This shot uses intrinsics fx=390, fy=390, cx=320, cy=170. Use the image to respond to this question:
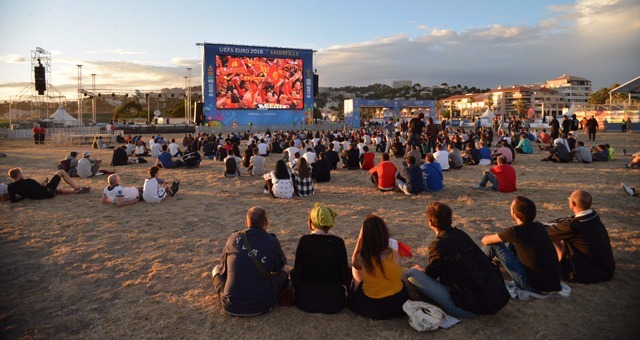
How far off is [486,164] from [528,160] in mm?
2214

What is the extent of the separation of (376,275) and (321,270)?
48cm

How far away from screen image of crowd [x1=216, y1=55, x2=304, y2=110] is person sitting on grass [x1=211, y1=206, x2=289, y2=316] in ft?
115

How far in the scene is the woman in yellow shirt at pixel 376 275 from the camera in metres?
3.22

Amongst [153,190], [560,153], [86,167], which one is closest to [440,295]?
[153,190]

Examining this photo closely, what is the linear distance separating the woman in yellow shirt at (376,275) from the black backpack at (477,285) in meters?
0.48

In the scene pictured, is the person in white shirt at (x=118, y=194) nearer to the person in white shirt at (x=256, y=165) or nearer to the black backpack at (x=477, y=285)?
the person in white shirt at (x=256, y=165)

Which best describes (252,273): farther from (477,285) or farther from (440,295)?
(477,285)

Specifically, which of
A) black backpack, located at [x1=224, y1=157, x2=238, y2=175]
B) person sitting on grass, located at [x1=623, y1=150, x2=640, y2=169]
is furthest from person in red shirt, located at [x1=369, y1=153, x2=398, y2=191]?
person sitting on grass, located at [x1=623, y1=150, x2=640, y2=169]

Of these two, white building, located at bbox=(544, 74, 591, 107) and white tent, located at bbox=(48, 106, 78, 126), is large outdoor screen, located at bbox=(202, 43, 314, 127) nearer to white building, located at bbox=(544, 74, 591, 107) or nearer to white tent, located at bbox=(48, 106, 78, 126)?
white tent, located at bbox=(48, 106, 78, 126)

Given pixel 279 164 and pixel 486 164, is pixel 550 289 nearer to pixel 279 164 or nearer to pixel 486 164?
pixel 279 164

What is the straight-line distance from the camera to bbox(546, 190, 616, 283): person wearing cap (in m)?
3.77

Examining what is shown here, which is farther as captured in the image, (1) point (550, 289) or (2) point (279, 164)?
(2) point (279, 164)

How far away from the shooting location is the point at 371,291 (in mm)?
3359

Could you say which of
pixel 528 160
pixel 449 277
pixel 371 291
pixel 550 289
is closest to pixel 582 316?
pixel 550 289
